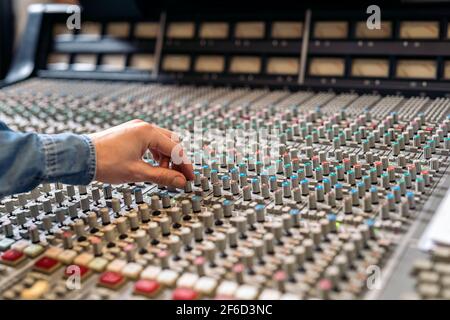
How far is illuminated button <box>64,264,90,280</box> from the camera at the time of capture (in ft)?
3.68

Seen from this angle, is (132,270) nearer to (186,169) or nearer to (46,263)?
(46,263)

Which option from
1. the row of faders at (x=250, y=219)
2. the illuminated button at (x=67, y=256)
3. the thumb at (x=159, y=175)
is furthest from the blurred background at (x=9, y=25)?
the illuminated button at (x=67, y=256)

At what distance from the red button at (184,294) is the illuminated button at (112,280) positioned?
12cm

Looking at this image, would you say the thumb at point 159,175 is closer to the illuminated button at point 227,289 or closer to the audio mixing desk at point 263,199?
the audio mixing desk at point 263,199

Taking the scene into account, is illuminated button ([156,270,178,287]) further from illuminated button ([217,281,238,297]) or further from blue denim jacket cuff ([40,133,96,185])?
blue denim jacket cuff ([40,133,96,185])

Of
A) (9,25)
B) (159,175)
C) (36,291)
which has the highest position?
(9,25)

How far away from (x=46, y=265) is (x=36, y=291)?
0.10 m

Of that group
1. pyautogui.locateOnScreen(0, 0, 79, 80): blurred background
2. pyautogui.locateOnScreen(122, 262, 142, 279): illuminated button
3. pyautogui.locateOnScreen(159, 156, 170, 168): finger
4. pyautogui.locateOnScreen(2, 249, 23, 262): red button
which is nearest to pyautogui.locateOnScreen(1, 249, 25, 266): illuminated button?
pyautogui.locateOnScreen(2, 249, 23, 262): red button

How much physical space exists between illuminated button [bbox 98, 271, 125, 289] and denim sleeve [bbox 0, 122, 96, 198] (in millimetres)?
352

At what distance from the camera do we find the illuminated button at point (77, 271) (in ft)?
3.68

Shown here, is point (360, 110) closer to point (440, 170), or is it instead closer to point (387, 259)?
point (440, 170)

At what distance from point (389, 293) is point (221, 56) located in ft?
6.18

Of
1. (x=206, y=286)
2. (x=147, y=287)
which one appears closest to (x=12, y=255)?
(x=147, y=287)

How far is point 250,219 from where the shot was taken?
49.0 inches
